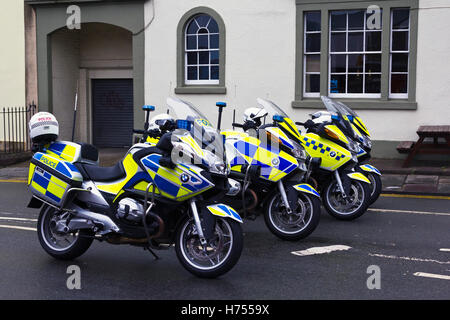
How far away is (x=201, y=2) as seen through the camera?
16.5 m

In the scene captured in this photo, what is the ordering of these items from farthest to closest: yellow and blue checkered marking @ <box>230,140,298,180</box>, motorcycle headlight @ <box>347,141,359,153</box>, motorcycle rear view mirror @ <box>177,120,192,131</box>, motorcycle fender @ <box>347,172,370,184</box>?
motorcycle headlight @ <box>347,141,359,153</box>
motorcycle fender @ <box>347,172,370,184</box>
yellow and blue checkered marking @ <box>230,140,298,180</box>
motorcycle rear view mirror @ <box>177,120,192,131</box>

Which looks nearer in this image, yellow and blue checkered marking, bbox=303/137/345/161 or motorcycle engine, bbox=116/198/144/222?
motorcycle engine, bbox=116/198/144/222

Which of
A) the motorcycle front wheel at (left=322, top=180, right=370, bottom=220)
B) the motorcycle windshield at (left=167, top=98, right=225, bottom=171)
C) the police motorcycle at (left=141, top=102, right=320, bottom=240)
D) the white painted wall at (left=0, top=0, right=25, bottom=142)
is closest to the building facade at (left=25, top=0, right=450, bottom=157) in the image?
the white painted wall at (left=0, top=0, right=25, bottom=142)

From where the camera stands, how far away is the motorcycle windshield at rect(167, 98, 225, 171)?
19.2 ft

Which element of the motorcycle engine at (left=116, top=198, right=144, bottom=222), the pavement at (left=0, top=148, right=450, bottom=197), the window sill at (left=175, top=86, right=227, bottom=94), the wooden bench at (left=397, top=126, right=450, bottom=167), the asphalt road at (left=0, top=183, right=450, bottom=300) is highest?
the window sill at (left=175, top=86, right=227, bottom=94)

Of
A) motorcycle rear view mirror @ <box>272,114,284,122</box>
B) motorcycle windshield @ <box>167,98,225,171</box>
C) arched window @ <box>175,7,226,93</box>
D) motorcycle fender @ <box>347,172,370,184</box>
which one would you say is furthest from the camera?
arched window @ <box>175,7,226,93</box>

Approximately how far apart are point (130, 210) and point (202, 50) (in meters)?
11.2

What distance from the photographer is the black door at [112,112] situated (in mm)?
19172

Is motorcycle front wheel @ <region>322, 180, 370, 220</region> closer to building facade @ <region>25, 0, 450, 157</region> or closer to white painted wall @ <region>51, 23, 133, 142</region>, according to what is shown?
building facade @ <region>25, 0, 450, 157</region>

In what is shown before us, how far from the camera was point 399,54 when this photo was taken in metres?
15.0

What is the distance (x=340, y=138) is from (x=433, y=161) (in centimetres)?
624

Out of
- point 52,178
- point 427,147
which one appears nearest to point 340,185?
point 52,178

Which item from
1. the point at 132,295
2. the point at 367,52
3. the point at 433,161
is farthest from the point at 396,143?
the point at 132,295

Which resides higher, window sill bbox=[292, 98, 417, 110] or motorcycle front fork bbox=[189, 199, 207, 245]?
window sill bbox=[292, 98, 417, 110]
